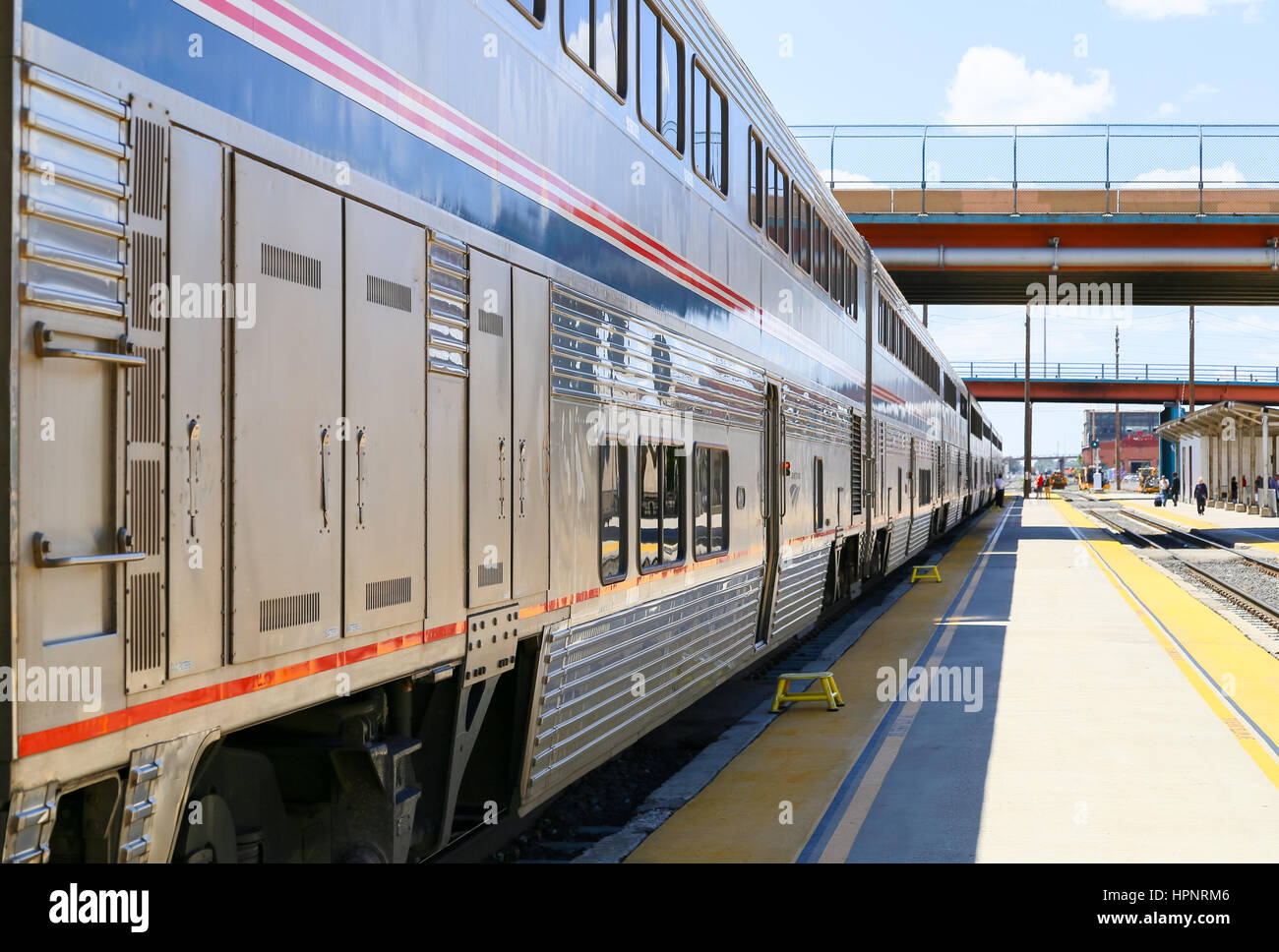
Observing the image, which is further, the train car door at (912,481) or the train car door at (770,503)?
the train car door at (912,481)

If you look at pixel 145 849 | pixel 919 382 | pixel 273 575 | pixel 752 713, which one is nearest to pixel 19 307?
pixel 273 575

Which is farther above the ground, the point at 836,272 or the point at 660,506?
the point at 836,272

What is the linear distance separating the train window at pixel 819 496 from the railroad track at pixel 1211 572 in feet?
20.4

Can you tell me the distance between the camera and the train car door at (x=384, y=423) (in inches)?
151

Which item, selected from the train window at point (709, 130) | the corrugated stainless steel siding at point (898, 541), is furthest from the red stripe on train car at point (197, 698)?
the corrugated stainless steel siding at point (898, 541)

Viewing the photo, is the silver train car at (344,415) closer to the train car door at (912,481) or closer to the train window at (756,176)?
the train window at (756,176)

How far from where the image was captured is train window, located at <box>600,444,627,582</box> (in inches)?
243

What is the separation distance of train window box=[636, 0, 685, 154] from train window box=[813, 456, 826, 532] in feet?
16.2

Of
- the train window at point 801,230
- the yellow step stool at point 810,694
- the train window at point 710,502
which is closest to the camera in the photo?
the train window at point 710,502

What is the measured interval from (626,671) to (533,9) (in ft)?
10.5

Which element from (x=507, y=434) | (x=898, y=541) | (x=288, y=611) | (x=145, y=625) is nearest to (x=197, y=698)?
(x=145, y=625)

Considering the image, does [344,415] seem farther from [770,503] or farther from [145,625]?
[770,503]

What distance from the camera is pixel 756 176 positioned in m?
9.53
